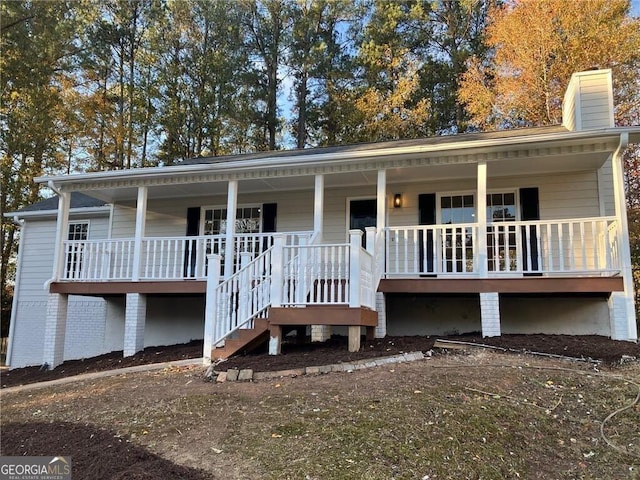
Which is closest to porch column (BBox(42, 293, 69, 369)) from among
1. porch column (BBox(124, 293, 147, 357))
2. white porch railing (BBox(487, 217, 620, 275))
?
porch column (BBox(124, 293, 147, 357))

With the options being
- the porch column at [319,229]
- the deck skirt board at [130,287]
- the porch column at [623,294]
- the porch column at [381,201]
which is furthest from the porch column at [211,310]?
the porch column at [623,294]

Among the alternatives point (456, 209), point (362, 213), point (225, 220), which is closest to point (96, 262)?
point (225, 220)

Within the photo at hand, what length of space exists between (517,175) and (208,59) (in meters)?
16.5

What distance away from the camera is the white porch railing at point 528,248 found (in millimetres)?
7559

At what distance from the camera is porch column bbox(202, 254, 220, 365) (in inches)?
284

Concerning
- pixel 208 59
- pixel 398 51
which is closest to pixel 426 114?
pixel 398 51

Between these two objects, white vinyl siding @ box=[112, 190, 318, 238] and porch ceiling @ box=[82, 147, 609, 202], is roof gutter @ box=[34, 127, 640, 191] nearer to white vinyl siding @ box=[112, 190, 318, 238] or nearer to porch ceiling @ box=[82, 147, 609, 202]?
porch ceiling @ box=[82, 147, 609, 202]

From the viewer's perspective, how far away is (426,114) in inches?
772

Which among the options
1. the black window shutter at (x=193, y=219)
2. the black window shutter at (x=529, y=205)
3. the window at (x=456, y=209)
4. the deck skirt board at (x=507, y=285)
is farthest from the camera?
the black window shutter at (x=193, y=219)

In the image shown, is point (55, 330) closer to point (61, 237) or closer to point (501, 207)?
point (61, 237)

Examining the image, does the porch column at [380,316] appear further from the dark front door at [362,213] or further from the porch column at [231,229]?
the porch column at [231,229]

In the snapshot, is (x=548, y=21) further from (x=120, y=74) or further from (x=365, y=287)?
(x=120, y=74)

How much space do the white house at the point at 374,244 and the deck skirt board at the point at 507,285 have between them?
20 mm

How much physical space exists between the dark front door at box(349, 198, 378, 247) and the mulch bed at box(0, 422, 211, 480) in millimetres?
6366
